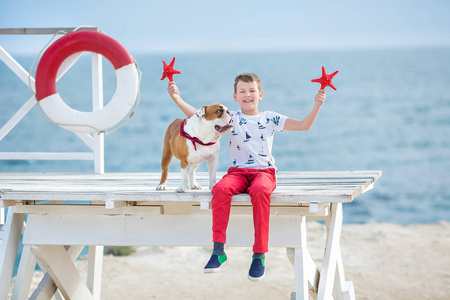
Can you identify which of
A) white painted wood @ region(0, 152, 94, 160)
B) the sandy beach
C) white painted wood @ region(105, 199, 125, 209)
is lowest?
the sandy beach

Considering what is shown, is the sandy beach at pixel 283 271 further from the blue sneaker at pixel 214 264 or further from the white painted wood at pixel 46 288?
the blue sneaker at pixel 214 264

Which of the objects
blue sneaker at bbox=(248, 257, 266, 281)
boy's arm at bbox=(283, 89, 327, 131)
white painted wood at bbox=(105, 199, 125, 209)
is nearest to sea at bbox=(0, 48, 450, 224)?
boy's arm at bbox=(283, 89, 327, 131)

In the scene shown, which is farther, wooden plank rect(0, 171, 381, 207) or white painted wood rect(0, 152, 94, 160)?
white painted wood rect(0, 152, 94, 160)

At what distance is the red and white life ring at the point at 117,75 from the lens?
4660 mm

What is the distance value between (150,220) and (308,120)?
96 centimetres

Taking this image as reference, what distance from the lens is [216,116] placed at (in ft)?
9.98

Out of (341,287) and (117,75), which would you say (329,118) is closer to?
(117,75)

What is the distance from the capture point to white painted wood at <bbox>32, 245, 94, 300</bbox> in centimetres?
362

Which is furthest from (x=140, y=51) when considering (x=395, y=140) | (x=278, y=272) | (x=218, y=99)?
(x=278, y=272)

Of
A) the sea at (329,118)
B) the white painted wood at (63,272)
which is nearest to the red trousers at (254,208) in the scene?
the white painted wood at (63,272)

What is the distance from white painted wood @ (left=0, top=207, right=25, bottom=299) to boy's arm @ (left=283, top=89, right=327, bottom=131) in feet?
5.02

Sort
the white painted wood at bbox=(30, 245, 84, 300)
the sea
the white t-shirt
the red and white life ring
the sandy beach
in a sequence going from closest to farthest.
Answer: the white t-shirt
the white painted wood at bbox=(30, 245, 84, 300)
the red and white life ring
the sandy beach
the sea

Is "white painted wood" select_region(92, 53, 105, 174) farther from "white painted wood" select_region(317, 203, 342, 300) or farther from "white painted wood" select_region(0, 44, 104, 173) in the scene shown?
"white painted wood" select_region(317, 203, 342, 300)

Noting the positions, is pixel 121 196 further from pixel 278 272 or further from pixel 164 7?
pixel 164 7
